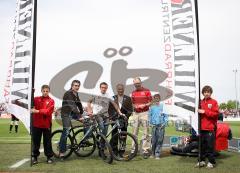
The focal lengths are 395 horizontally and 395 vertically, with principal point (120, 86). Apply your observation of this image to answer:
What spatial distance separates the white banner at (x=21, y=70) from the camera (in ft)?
29.2

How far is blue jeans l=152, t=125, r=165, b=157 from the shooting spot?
33.7ft

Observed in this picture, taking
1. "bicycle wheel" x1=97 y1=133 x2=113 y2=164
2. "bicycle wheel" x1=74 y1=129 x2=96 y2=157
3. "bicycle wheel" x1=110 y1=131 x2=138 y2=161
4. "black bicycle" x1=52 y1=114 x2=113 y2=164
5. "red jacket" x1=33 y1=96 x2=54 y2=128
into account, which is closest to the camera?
"red jacket" x1=33 y1=96 x2=54 y2=128

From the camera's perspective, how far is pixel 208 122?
28.9 feet

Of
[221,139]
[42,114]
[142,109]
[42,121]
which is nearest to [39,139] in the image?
[42,121]

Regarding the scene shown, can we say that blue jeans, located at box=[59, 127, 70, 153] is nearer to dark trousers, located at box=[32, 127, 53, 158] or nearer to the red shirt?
dark trousers, located at box=[32, 127, 53, 158]

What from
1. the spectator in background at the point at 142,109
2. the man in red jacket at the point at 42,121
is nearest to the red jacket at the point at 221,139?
the spectator in background at the point at 142,109

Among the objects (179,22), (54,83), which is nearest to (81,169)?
(179,22)

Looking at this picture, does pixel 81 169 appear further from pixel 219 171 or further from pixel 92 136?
pixel 219 171

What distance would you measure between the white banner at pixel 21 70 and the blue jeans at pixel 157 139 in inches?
133

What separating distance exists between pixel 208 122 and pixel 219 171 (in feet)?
3.80

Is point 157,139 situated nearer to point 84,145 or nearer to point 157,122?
point 157,122

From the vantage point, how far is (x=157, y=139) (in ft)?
34.0

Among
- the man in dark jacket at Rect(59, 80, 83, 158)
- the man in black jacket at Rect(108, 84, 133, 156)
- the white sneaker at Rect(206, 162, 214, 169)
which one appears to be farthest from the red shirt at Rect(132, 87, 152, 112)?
the white sneaker at Rect(206, 162, 214, 169)

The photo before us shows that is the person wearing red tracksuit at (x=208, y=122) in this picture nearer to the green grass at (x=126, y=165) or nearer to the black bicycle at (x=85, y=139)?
the green grass at (x=126, y=165)
